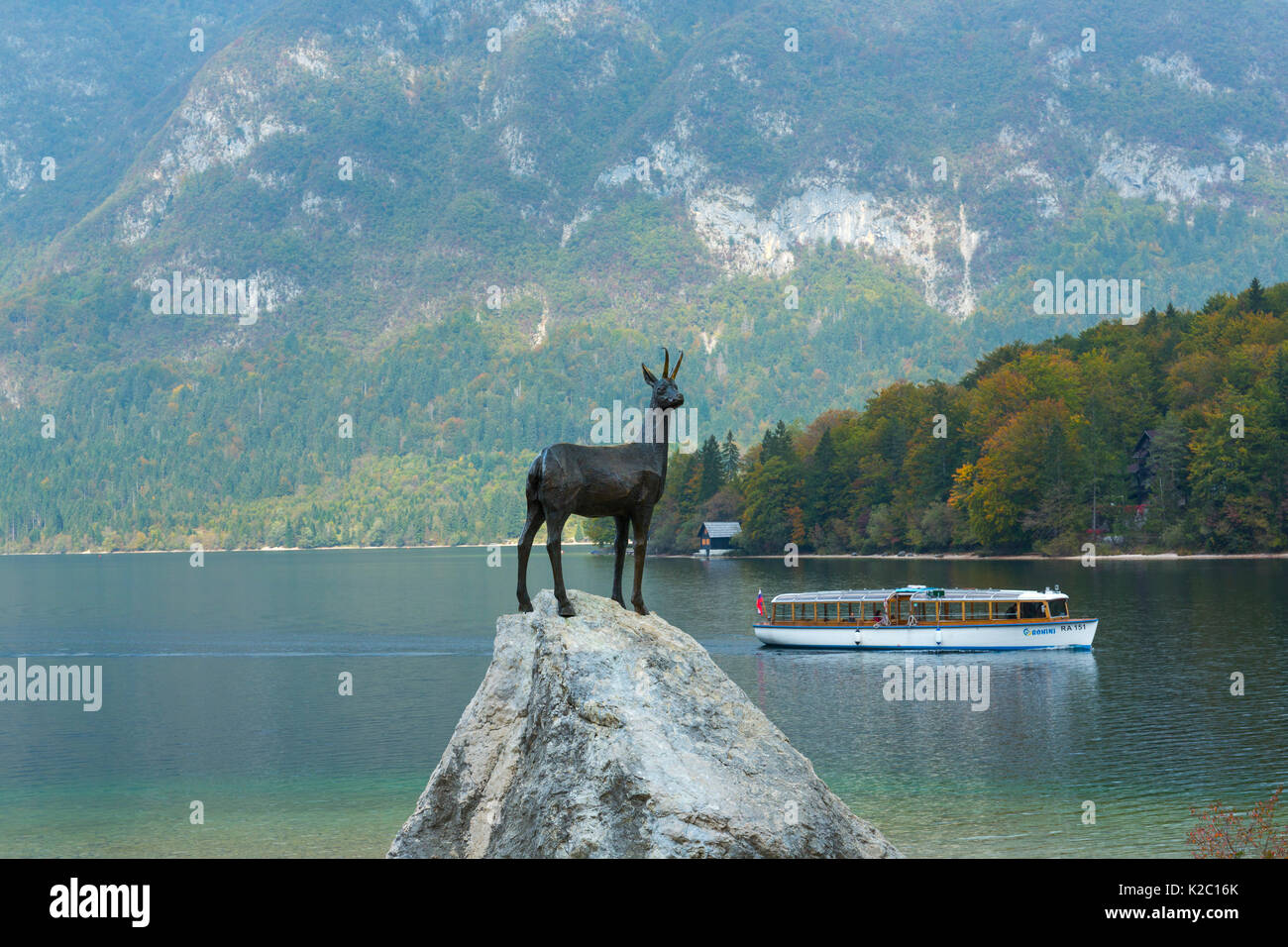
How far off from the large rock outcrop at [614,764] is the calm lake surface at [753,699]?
46.0 feet

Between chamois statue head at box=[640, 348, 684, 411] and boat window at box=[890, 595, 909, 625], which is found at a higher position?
chamois statue head at box=[640, 348, 684, 411]

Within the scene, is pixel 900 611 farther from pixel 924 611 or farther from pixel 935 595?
pixel 935 595

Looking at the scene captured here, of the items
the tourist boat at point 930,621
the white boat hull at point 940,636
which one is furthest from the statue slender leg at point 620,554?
the tourist boat at point 930,621

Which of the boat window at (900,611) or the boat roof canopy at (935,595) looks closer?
the boat roof canopy at (935,595)

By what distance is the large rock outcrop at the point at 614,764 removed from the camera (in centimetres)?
1341

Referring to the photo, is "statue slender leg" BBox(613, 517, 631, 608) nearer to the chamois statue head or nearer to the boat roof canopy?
the chamois statue head

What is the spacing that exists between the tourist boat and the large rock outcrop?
2172 inches

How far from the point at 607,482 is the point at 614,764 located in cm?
408

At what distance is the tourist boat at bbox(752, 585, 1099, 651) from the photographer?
68.9m

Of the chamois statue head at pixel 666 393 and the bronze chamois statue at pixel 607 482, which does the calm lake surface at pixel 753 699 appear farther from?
the chamois statue head at pixel 666 393

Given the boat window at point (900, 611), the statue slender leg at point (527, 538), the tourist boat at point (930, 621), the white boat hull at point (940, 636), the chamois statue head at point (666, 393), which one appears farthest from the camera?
the boat window at point (900, 611)

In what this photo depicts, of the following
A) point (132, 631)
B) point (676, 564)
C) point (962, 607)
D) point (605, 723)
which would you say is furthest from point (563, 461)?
point (676, 564)

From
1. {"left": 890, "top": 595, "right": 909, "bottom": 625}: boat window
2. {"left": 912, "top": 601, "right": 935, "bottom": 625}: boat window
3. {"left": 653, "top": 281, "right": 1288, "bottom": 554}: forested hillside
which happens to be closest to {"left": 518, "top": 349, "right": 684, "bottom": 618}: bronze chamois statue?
{"left": 890, "top": 595, "right": 909, "bottom": 625}: boat window
